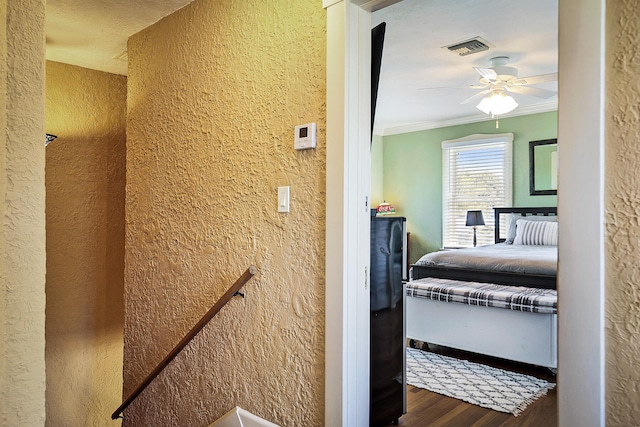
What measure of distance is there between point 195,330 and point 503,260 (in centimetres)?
296

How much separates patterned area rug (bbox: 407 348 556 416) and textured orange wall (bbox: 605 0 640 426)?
1849 mm

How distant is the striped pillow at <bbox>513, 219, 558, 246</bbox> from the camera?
5.39 metres

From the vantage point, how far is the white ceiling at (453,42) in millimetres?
3127

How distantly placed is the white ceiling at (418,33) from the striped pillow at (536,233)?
1600mm

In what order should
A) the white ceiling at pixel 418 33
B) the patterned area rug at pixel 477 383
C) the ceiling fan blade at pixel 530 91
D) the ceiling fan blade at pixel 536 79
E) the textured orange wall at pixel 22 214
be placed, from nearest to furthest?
1. the textured orange wall at pixel 22 214
2. the white ceiling at pixel 418 33
3. the patterned area rug at pixel 477 383
4. the ceiling fan blade at pixel 536 79
5. the ceiling fan blade at pixel 530 91

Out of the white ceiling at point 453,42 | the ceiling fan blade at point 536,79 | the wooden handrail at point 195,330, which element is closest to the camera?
the wooden handrail at point 195,330

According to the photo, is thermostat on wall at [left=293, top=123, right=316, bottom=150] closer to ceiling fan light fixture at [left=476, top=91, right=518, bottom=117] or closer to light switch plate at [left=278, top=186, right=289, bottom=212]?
light switch plate at [left=278, top=186, right=289, bottom=212]

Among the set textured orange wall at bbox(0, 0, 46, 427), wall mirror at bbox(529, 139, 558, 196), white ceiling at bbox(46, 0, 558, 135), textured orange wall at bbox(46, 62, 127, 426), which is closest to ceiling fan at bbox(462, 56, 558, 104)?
white ceiling at bbox(46, 0, 558, 135)

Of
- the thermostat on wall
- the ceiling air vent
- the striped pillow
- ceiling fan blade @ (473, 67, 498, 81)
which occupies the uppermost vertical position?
the ceiling air vent

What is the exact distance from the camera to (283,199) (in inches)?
78.7

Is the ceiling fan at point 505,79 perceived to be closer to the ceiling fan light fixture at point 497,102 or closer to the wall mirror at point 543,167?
the ceiling fan light fixture at point 497,102

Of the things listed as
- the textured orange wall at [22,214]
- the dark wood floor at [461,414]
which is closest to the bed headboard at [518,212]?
the dark wood floor at [461,414]

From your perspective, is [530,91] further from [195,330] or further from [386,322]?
[195,330]

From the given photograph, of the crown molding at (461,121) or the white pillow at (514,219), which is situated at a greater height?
the crown molding at (461,121)
